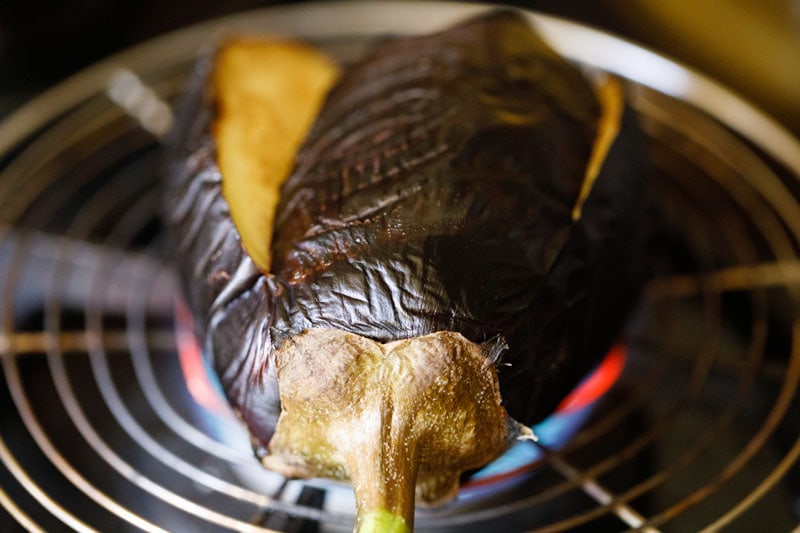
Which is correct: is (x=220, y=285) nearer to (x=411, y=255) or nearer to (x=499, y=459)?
(x=411, y=255)

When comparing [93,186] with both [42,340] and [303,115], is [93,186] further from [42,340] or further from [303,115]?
[303,115]

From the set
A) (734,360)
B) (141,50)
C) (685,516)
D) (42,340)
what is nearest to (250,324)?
(42,340)

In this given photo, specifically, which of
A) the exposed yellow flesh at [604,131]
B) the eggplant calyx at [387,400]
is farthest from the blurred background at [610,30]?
the eggplant calyx at [387,400]

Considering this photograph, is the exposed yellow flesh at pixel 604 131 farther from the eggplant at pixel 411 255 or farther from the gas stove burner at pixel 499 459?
the gas stove burner at pixel 499 459

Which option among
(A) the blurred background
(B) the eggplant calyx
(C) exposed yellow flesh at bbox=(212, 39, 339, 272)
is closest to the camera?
(B) the eggplant calyx

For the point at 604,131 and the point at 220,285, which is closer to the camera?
the point at 220,285

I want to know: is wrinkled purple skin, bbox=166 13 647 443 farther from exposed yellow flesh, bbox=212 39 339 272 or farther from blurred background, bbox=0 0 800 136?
blurred background, bbox=0 0 800 136

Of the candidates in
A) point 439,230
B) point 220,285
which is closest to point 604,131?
point 439,230

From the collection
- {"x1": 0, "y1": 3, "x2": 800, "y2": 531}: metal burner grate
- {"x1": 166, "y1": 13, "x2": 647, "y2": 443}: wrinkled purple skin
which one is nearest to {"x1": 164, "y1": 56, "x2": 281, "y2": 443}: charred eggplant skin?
{"x1": 166, "y1": 13, "x2": 647, "y2": 443}: wrinkled purple skin
